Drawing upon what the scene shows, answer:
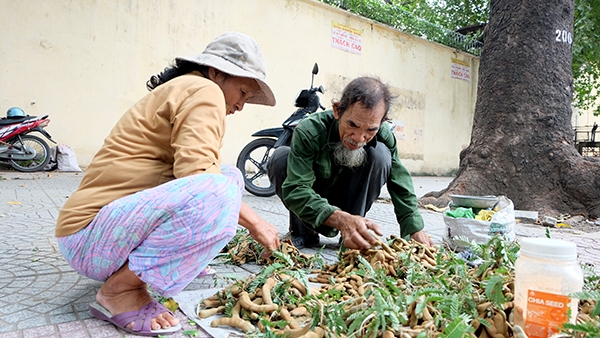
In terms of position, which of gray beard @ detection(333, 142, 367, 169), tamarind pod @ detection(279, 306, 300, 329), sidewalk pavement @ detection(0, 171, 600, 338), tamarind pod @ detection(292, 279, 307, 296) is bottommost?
sidewalk pavement @ detection(0, 171, 600, 338)

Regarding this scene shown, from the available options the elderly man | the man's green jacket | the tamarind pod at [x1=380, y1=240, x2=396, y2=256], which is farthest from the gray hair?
the tamarind pod at [x1=380, y1=240, x2=396, y2=256]

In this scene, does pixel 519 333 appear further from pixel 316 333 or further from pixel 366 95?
pixel 366 95

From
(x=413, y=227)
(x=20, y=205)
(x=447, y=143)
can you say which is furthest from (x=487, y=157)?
(x=447, y=143)

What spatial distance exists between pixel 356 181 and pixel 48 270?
5.73 feet

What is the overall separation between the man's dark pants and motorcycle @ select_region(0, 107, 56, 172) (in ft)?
18.3

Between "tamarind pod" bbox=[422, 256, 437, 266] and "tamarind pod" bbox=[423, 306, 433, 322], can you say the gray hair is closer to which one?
"tamarind pod" bbox=[422, 256, 437, 266]

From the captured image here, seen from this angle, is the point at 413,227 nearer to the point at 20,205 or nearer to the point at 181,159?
the point at 181,159

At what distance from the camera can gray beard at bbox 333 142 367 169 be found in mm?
2508

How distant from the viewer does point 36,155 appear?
23.2 feet

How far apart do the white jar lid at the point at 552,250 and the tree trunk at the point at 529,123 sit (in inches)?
154

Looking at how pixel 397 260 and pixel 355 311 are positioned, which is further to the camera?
pixel 397 260

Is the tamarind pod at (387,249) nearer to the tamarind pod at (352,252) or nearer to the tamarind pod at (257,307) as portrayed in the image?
the tamarind pod at (352,252)

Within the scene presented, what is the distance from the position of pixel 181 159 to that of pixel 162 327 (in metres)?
0.59

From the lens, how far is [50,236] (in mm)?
2842
